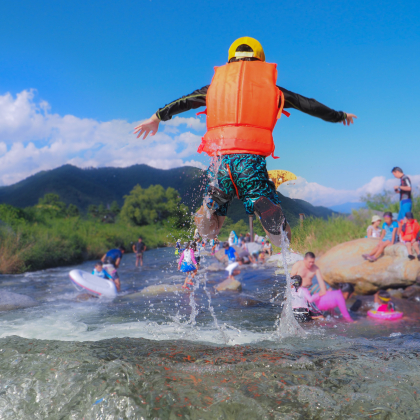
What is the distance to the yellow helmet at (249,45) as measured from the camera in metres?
3.01

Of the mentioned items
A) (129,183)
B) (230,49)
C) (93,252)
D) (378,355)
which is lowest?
(93,252)

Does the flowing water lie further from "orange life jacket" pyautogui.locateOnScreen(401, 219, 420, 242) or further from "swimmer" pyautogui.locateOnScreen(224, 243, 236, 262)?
"swimmer" pyautogui.locateOnScreen(224, 243, 236, 262)

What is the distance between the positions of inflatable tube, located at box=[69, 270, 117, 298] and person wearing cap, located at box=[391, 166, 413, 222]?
7.64 metres

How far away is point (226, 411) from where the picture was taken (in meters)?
1.63

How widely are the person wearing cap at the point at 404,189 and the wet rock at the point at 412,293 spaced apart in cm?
201

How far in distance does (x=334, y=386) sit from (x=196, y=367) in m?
0.74

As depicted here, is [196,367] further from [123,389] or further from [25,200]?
[25,200]

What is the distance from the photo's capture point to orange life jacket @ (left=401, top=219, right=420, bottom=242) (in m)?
8.88

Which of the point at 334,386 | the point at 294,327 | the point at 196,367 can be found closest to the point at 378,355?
the point at 334,386

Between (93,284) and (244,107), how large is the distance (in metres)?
7.46

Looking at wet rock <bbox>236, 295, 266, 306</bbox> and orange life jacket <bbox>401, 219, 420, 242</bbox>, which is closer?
wet rock <bbox>236, 295, 266, 306</bbox>

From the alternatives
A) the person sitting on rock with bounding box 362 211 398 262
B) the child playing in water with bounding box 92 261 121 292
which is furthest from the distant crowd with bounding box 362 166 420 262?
the child playing in water with bounding box 92 261 121 292

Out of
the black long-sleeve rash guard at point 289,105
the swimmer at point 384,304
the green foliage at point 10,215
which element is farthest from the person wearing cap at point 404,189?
the green foliage at point 10,215

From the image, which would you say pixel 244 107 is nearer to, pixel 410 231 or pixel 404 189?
pixel 404 189
